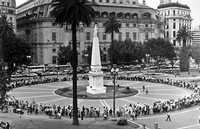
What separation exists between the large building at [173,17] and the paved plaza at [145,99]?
79.3 metres

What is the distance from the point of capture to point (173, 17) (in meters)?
135

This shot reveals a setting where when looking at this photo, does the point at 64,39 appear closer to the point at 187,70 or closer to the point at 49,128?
the point at 187,70

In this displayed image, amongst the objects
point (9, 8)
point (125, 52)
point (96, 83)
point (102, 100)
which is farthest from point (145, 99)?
point (9, 8)

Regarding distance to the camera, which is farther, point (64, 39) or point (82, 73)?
point (64, 39)

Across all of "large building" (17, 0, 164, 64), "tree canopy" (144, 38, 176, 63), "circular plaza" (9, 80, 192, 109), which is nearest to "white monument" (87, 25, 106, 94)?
"circular plaza" (9, 80, 192, 109)

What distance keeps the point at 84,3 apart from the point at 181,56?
5707cm

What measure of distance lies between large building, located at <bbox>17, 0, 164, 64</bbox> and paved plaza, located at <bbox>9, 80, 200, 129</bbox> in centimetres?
3216

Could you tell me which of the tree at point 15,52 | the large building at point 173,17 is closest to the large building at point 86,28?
the tree at point 15,52

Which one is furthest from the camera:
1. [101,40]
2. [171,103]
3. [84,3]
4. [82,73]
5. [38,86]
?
[101,40]

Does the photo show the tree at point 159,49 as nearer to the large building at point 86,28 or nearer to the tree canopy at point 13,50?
the large building at point 86,28

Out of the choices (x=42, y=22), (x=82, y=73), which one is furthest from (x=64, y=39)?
(x=82, y=73)

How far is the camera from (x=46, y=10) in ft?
308

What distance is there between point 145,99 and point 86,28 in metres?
55.3

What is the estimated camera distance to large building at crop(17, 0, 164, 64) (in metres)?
92.1
